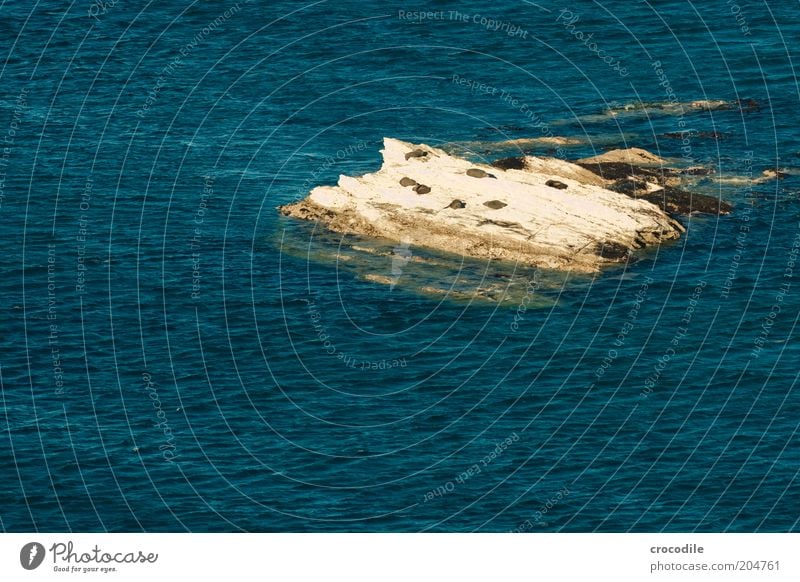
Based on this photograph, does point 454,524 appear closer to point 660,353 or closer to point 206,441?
point 206,441

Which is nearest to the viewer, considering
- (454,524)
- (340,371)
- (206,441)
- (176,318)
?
(454,524)

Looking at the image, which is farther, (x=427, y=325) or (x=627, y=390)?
(x=427, y=325)

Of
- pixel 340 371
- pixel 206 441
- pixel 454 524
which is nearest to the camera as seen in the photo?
pixel 454 524

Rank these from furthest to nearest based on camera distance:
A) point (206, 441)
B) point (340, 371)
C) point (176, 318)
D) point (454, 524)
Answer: point (176, 318)
point (340, 371)
point (206, 441)
point (454, 524)

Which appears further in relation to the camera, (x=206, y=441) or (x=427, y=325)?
(x=427, y=325)

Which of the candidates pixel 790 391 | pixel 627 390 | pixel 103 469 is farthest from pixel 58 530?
pixel 790 391

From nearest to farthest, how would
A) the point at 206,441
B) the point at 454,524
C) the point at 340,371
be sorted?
the point at 454,524 < the point at 206,441 < the point at 340,371

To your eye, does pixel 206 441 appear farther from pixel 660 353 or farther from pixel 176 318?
pixel 660 353

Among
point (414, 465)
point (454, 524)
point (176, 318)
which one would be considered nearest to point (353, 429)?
point (414, 465)
